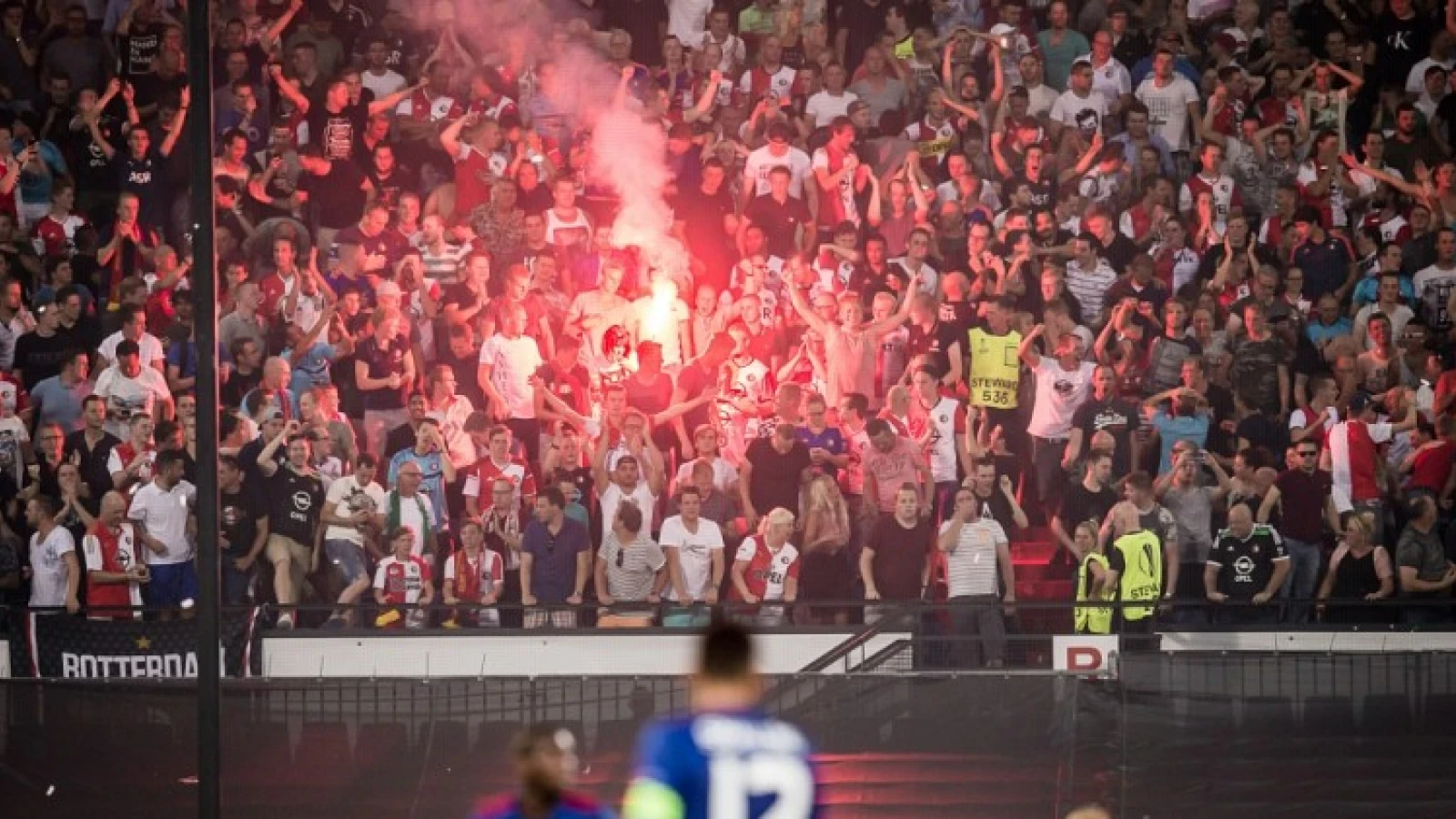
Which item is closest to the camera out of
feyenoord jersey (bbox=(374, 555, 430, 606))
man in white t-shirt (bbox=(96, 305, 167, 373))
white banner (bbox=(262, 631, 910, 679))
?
white banner (bbox=(262, 631, 910, 679))

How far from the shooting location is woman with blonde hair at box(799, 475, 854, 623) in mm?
17656

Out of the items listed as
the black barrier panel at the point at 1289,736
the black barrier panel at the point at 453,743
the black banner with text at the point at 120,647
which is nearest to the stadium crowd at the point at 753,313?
the black banner with text at the point at 120,647

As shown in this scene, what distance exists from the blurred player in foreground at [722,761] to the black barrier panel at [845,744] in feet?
22.2

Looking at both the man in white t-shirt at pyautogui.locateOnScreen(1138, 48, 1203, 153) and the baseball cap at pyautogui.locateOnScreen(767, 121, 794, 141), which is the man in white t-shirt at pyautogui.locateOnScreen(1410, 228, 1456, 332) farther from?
the baseball cap at pyautogui.locateOnScreen(767, 121, 794, 141)

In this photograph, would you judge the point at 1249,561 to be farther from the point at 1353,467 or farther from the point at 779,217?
the point at 779,217

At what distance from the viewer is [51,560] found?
1758 cm

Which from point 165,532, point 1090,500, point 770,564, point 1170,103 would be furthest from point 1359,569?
point 165,532

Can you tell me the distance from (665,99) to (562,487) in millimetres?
4457

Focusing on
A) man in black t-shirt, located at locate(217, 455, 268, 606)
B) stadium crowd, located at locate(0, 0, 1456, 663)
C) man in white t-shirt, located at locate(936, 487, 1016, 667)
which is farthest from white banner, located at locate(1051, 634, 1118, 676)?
man in black t-shirt, located at locate(217, 455, 268, 606)

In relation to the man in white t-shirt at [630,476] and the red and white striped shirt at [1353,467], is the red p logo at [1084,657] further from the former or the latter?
the man in white t-shirt at [630,476]

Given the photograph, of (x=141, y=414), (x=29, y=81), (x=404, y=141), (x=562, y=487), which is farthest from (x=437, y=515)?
(x=29, y=81)

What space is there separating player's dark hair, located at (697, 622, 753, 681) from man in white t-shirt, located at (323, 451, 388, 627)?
40.6 ft

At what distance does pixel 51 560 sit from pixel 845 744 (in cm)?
761

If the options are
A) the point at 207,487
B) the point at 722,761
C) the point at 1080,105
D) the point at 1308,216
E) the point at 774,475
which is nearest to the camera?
the point at 722,761
